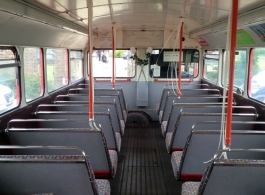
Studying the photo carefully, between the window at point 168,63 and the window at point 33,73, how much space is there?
3.36m

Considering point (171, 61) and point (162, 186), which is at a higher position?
point (171, 61)

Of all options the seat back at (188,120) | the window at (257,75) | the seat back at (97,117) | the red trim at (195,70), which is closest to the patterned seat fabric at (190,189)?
the seat back at (188,120)

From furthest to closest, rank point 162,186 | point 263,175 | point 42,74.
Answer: point 42,74 → point 162,186 → point 263,175

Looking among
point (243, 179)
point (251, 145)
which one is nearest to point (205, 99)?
point (251, 145)

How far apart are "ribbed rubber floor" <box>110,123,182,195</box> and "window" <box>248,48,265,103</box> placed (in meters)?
1.65

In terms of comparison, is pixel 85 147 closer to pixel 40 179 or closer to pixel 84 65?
pixel 40 179

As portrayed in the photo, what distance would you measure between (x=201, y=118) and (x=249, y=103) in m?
1.21

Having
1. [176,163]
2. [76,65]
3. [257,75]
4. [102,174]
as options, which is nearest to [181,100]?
[257,75]

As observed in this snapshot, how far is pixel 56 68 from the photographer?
17.3 feet

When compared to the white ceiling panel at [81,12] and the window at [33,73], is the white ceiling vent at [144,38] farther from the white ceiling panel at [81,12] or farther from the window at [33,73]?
the white ceiling panel at [81,12]

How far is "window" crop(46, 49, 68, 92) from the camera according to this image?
Answer: 4758mm

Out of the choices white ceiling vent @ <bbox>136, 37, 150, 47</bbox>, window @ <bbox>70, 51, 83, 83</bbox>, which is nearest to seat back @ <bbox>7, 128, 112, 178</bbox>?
window @ <bbox>70, 51, 83, 83</bbox>

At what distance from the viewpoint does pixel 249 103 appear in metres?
4.12

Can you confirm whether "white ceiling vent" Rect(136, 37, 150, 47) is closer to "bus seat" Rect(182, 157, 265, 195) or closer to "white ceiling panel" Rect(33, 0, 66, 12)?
"white ceiling panel" Rect(33, 0, 66, 12)
